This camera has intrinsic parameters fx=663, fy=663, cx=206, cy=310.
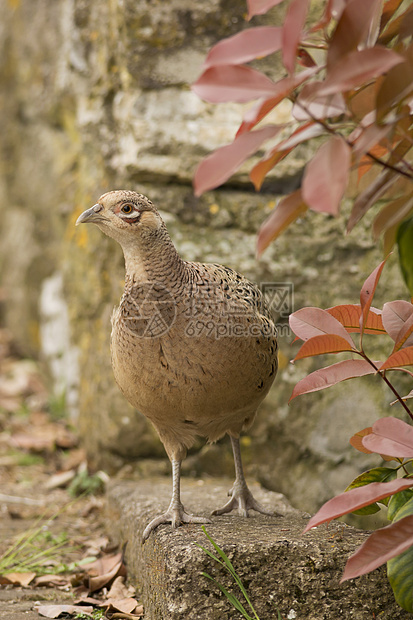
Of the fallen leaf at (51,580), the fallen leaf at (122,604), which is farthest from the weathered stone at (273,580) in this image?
the fallen leaf at (51,580)

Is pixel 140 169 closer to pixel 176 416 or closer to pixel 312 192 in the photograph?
pixel 176 416

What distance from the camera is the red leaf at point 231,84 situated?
1520 mm

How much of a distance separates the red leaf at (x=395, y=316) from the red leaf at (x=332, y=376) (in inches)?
5.3

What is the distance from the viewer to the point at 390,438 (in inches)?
77.5

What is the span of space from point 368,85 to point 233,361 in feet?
4.02

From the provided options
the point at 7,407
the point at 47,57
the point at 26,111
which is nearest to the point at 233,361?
the point at 7,407

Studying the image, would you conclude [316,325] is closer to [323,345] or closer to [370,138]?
[323,345]

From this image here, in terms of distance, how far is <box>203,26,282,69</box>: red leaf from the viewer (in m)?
1.50

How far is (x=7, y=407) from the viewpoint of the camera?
5.73 meters

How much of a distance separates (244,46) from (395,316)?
1.06m

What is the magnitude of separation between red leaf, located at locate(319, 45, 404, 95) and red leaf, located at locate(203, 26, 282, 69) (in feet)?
0.54

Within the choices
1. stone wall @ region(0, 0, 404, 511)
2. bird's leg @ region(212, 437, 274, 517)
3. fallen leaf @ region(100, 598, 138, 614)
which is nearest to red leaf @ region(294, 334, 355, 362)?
bird's leg @ region(212, 437, 274, 517)

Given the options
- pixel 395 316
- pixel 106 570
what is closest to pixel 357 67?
pixel 395 316

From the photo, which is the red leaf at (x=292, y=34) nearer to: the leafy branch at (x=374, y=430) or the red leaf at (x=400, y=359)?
the leafy branch at (x=374, y=430)
